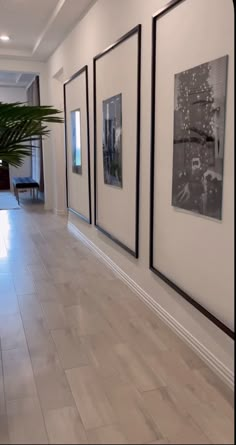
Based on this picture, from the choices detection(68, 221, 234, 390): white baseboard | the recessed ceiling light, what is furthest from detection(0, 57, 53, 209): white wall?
detection(68, 221, 234, 390): white baseboard

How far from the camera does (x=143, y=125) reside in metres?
3.03

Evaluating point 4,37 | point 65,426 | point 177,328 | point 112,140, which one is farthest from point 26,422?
point 4,37

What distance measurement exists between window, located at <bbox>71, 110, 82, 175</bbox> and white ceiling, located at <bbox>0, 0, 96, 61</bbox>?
109 centimetres

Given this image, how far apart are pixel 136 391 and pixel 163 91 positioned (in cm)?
187

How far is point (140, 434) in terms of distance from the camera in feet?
5.76

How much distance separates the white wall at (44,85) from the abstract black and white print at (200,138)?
521 cm

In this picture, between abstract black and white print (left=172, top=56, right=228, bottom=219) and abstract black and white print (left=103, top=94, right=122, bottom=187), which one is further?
abstract black and white print (left=103, top=94, right=122, bottom=187)

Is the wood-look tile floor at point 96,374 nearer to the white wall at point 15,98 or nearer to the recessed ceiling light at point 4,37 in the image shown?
the recessed ceiling light at point 4,37

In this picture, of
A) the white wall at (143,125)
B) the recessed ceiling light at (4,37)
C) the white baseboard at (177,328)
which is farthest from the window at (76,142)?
the recessed ceiling light at (4,37)

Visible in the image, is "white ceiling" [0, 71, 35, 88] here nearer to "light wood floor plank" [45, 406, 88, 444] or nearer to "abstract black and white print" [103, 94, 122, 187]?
"abstract black and white print" [103, 94, 122, 187]

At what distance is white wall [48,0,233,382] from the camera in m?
2.20

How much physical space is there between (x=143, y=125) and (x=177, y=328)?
A: 1.51 m

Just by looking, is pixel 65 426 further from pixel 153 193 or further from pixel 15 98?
pixel 15 98

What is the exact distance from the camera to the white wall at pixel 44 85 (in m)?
6.89
